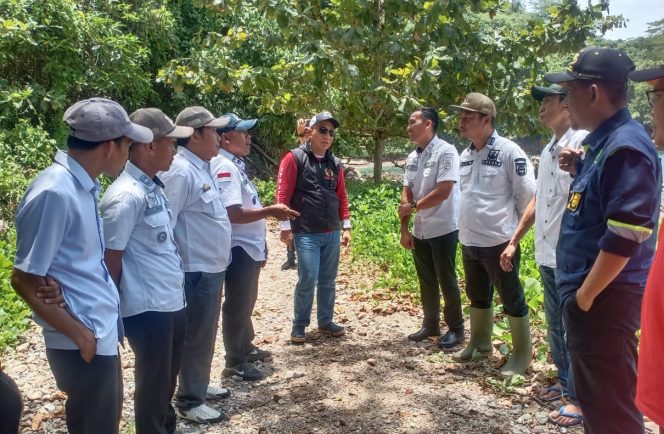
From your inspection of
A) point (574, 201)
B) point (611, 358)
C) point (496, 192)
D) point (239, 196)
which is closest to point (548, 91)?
point (496, 192)

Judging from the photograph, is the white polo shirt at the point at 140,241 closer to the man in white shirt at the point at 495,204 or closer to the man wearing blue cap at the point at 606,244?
the man wearing blue cap at the point at 606,244

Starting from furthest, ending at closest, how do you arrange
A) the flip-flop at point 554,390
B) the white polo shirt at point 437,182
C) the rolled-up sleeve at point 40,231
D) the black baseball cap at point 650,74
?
the white polo shirt at point 437,182, the flip-flop at point 554,390, the rolled-up sleeve at point 40,231, the black baseball cap at point 650,74

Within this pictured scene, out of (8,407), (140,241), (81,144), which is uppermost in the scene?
(81,144)

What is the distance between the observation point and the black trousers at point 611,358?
2572mm

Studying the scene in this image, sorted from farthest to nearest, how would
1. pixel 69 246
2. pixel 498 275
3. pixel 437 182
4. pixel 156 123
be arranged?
pixel 437 182 < pixel 498 275 < pixel 156 123 < pixel 69 246

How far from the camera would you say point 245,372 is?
462 cm

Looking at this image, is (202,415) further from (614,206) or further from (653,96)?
(653,96)

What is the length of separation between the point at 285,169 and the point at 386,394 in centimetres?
221

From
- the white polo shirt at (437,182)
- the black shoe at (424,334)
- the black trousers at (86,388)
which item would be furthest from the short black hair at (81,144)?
the black shoe at (424,334)

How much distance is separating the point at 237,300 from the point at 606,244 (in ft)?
9.29

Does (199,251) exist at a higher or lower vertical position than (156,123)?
lower

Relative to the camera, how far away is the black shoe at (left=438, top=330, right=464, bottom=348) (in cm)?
508

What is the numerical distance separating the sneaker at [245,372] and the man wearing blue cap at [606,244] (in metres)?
2.59

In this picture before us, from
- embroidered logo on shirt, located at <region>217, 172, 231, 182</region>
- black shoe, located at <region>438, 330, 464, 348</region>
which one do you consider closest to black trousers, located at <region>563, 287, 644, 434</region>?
black shoe, located at <region>438, 330, 464, 348</region>
